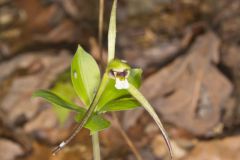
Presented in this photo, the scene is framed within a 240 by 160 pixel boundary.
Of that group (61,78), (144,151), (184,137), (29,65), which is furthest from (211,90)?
(29,65)

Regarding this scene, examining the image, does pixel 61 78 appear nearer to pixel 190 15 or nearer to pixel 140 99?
pixel 190 15

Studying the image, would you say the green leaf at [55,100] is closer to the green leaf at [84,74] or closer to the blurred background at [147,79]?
the green leaf at [84,74]

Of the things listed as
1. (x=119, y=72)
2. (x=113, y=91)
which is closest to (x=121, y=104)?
(x=113, y=91)

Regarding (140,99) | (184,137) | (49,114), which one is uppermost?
(140,99)

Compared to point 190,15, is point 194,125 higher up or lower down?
lower down

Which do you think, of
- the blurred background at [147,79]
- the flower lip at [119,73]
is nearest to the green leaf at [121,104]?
the flower lip at [119,73]

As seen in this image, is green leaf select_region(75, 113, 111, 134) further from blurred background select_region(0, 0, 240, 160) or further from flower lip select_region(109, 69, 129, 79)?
blurred background select_region(0, 0, 240, 160)

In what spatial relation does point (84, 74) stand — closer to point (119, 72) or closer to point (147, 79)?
point (119, 72)
